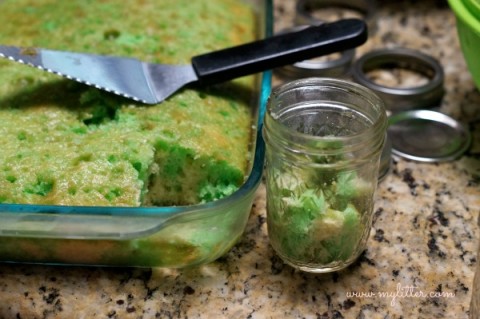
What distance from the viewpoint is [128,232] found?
796 mm

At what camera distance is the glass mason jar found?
30.5 inches

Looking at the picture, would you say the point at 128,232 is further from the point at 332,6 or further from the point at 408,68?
the point at 332,6

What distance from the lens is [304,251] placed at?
838mm

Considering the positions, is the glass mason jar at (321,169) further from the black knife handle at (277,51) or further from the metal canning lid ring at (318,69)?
the metal canning lid ring at (318,69)

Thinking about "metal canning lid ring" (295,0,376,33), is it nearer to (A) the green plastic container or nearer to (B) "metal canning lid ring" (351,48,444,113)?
(B) "metal canning lid ring" (351,48,444,113)

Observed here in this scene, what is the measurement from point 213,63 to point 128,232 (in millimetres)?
325

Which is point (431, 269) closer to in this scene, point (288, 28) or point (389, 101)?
point (389, 101)

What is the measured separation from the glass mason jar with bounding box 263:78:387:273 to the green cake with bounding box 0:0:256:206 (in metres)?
0.12

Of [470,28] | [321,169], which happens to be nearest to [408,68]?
[470,28]

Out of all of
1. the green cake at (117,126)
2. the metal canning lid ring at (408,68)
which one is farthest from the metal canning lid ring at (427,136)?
the green cake at (117,126)

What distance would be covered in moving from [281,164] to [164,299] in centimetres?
23

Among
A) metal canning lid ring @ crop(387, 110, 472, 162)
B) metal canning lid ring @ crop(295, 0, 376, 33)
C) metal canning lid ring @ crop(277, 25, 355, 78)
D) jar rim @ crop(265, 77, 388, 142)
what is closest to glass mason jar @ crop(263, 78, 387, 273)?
jar rim @ crop(265, 77, 388, 142)

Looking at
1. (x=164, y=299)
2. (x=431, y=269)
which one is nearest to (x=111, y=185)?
(x=164, y=299)

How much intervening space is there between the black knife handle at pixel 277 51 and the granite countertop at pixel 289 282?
196 millimetres
